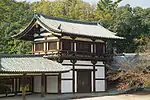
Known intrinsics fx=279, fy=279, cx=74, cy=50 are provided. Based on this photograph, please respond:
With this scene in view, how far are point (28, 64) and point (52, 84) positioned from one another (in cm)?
403

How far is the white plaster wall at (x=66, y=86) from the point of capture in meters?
26.2

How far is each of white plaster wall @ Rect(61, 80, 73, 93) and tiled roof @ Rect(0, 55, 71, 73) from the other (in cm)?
212

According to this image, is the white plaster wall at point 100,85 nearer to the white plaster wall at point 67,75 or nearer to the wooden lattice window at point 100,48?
the wooden lattice window at point 100,48

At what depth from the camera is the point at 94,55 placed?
28531 mm

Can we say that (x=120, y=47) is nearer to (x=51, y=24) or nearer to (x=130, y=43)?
(x=130, y=43)

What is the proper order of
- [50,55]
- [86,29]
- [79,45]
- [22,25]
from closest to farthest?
[50,55] < [79,45] < [86,29] < [22,25]

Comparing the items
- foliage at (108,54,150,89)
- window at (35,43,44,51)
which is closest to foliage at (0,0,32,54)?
window at (35,43,44,51)

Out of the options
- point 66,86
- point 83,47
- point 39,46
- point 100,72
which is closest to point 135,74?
point 100,72

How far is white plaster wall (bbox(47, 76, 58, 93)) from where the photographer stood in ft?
85.7

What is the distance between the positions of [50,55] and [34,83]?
337 cm

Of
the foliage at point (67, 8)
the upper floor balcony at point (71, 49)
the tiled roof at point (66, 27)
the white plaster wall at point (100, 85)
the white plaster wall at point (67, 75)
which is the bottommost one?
the white plaster wall at point (100, 85)

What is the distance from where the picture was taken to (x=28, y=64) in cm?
2336

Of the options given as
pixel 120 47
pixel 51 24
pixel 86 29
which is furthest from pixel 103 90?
pixel 120 47

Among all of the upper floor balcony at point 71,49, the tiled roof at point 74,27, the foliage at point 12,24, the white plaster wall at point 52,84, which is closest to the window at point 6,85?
the white plaster wall at point 52,84
